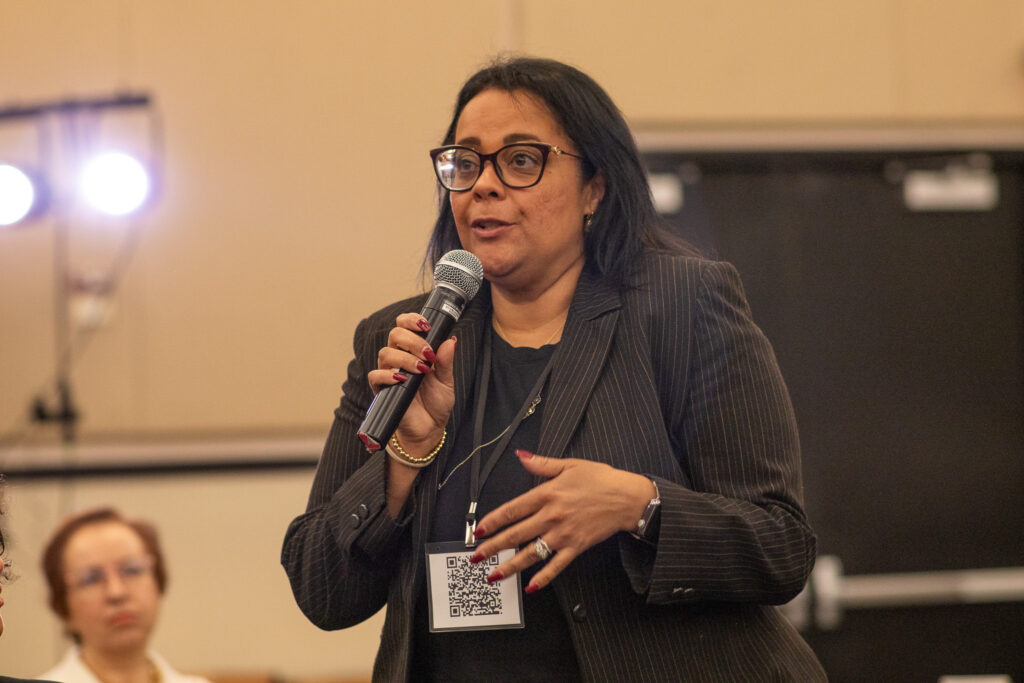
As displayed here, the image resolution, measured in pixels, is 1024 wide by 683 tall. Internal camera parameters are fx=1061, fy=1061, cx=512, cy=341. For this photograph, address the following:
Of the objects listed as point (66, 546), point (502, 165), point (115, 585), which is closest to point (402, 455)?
point (502, 165)

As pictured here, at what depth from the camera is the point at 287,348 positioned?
4.07m

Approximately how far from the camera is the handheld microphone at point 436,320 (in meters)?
1.31

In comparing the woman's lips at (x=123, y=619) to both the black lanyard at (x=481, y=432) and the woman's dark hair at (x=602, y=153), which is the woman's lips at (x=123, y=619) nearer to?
the black lanyard at (x=481, y=432)

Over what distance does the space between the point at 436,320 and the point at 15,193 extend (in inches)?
119

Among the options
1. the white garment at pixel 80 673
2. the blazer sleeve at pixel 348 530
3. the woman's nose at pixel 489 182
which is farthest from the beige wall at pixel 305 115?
the woman's nose at pixel 489 182

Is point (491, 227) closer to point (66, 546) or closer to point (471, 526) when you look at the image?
point (471, 526)

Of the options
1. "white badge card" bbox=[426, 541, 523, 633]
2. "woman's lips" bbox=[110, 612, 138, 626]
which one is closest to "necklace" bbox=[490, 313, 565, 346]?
"white badge card" bbox=[426, 541, 523, 633]

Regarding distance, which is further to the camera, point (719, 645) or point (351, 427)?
point (351, 427)

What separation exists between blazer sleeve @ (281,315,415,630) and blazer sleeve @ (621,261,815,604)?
1.13 ft

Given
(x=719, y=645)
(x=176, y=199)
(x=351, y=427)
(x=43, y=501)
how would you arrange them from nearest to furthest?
1. (x=719, y=645)
2. (x=351, y=427)
3. (x=43, y=501)
4. (x=176, y=199)

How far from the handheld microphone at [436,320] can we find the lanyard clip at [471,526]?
170 mm

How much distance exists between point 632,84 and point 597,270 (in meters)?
2.66

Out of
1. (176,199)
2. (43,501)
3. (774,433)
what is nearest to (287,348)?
(176,199)

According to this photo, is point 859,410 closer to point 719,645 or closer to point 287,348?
point 287,348
